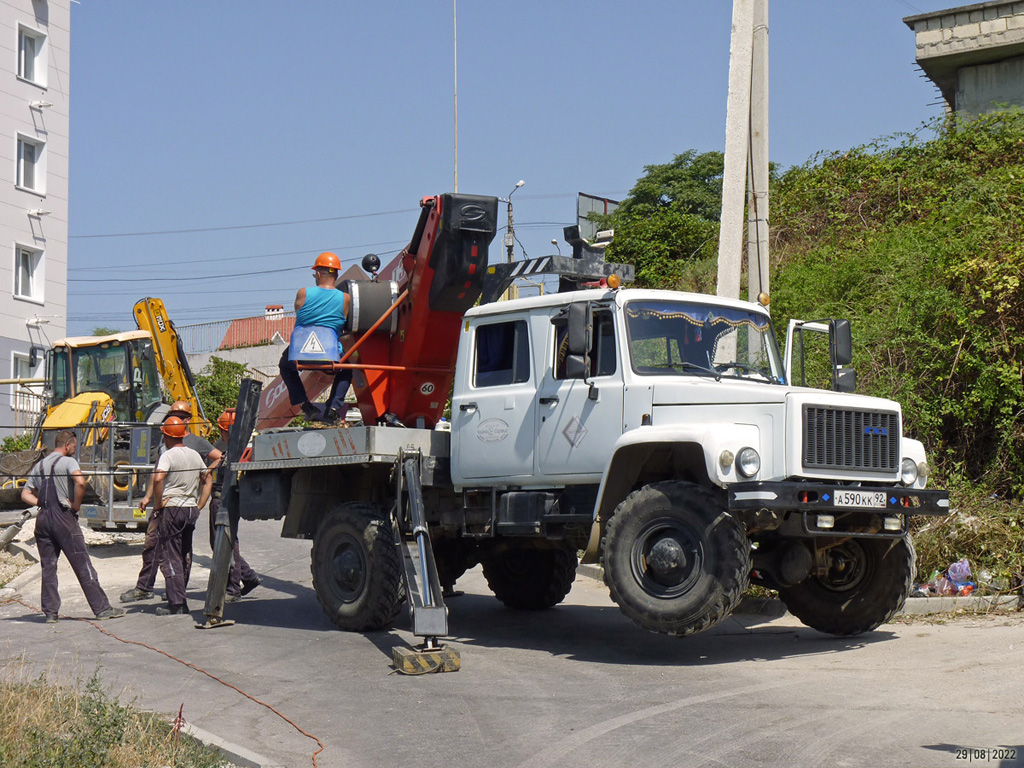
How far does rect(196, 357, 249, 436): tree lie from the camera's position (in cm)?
3334

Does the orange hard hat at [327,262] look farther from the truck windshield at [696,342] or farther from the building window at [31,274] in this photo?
the building window at [31,274]

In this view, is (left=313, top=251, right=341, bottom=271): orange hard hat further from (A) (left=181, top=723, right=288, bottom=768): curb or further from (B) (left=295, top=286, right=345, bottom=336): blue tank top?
(A) (left=181, top=723, right=288, bottom=768): curb

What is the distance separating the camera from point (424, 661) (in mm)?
8445

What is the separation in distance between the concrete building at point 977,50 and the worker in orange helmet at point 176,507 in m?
19.1

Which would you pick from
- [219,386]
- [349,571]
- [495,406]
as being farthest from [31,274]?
[495,406]

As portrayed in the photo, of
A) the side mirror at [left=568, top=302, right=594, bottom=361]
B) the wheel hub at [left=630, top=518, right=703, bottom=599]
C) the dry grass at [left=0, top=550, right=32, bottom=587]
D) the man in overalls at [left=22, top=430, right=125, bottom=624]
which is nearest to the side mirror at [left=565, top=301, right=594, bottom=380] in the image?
the side mirror at [left=568, top=302, right=594, bottom=361]

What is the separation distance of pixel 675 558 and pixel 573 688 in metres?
1.20

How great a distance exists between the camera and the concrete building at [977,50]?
24.6 metres

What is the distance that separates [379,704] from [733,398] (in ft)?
11.0

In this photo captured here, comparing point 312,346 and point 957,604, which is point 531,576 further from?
point 957,604

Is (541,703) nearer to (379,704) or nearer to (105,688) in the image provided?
(379,704)

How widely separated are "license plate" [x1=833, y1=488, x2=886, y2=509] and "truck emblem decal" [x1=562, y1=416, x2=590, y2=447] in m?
2.00

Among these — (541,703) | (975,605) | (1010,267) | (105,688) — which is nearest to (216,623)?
(105,688)
